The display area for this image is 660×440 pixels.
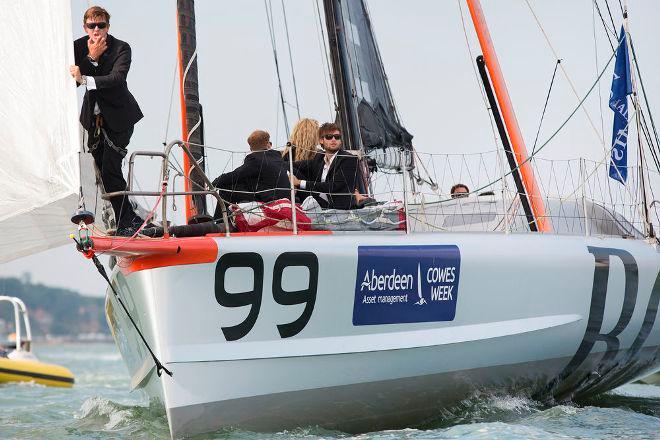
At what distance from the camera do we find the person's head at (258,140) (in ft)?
22.4

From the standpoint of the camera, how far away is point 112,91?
21.0 feet

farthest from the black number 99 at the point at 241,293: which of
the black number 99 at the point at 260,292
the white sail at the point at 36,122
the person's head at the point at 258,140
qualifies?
the person's head at the point at 258,140

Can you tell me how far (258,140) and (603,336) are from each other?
11.1 feet

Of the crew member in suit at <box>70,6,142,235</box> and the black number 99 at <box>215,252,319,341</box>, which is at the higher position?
the crew member in suit at <box>70,6,142,235</box>

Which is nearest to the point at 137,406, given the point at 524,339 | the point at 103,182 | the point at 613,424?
the point at 103,182

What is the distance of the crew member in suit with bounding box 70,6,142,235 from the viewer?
6414 millimetres

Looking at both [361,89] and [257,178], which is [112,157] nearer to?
[257,178]

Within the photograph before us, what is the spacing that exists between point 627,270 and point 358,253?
9.83 feet

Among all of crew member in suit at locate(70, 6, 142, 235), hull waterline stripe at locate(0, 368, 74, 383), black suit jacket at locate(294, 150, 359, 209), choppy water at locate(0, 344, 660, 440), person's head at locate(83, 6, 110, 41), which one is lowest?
hull waterline stripe at locate(0, 368, 74, 383)

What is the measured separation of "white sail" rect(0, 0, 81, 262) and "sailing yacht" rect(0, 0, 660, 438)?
0.06 m

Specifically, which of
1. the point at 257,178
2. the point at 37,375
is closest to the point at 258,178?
the point at 257,178

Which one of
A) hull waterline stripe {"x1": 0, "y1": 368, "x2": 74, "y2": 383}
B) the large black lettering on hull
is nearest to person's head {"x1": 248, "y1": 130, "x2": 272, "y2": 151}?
the large black lettering on hull

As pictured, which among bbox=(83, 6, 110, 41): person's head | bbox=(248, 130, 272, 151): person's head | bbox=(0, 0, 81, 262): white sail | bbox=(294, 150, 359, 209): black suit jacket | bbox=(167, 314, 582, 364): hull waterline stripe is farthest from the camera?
bbox=(294, 150, 359, 209): black suit jacket

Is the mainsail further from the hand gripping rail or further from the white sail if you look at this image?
the white sail
